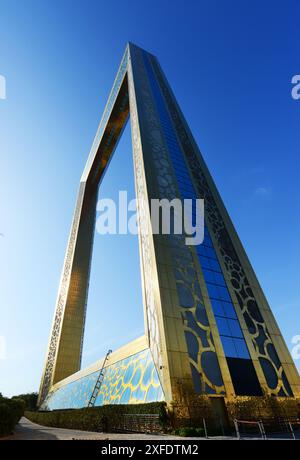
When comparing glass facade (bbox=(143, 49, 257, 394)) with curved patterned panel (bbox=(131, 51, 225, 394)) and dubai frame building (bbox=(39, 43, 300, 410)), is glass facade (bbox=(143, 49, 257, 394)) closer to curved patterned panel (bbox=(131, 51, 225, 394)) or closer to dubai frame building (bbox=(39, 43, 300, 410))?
dubai frame building (bbox=(39, 43, 300, 410))

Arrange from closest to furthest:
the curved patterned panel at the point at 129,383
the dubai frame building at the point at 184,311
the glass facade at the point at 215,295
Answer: the curved patterned panel at the point at 129,383 → the dubai frame building at the point at 184,311 → the glass facade at the point at 215,295

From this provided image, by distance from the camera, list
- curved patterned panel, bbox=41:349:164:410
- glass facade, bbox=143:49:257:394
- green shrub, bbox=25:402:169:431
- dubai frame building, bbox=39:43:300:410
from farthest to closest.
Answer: glass facade, bbox=143:49:257:394
dubai frame building, bbox=39:43:300:410
curved patterned panel, bbox=41:349:164:410
green shrub, bbox=25:402:169:431

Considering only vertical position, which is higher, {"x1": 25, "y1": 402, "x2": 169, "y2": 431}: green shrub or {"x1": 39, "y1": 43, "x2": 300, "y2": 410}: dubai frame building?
{"x1": 39, "y1": 43, "x2": 300, "y2": 410}: dubai frame building

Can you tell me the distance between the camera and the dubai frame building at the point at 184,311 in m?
13.1

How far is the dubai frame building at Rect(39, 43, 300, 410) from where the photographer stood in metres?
13.1

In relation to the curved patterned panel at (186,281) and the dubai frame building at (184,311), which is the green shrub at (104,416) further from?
the curved patterned panel at (186,281)

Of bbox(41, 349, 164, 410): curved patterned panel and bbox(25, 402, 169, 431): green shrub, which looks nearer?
bbox(25, 402, 169, 431): green shrub

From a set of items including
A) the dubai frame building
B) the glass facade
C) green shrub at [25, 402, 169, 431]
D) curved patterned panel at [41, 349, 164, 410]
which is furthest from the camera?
the glass facade

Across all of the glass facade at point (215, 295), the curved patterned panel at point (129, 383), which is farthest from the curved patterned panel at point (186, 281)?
the curved patterned panel at point (129, 383)

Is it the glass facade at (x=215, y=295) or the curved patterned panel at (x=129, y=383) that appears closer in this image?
the curved patterned panel at (x=129, y=383)

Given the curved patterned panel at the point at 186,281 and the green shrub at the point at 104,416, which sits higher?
the curved patterned panel at the point at 186,281

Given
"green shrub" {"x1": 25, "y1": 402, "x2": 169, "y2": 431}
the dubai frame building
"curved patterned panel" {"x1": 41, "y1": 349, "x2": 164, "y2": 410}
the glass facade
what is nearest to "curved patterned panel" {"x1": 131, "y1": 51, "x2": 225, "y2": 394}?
the dubai frame building

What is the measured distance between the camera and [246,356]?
1519 cm
